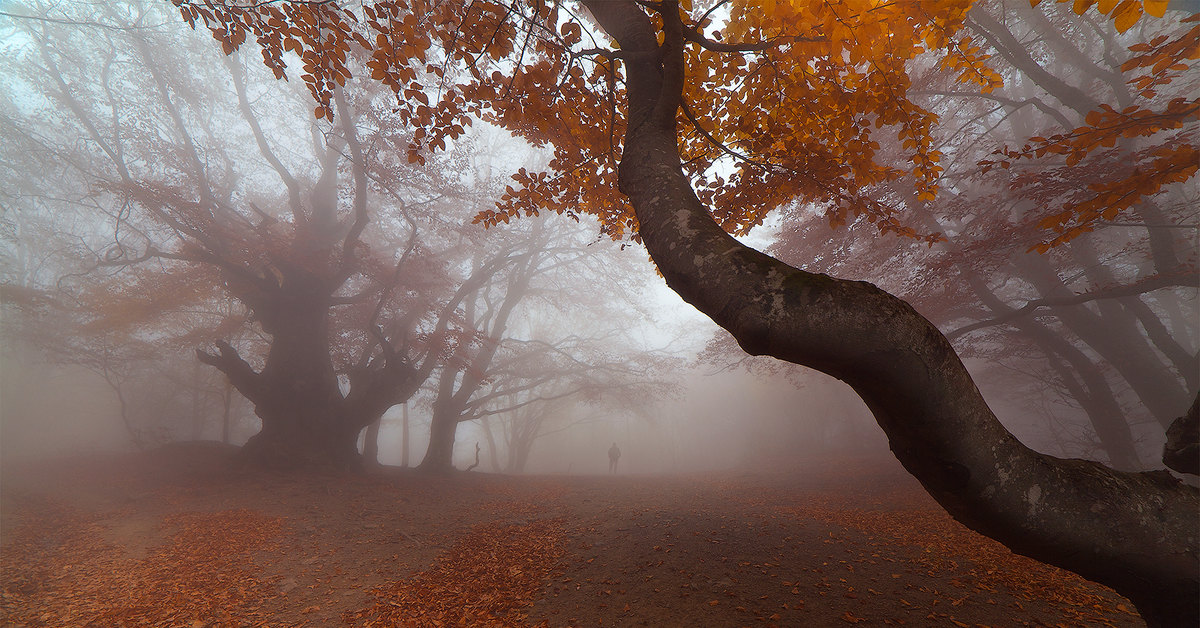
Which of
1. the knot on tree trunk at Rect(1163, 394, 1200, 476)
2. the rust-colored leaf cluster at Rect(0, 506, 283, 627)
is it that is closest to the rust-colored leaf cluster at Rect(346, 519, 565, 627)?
the rust-colored leaf cluster at Rect(0, 506, 283, 627)

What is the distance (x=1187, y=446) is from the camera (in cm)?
160

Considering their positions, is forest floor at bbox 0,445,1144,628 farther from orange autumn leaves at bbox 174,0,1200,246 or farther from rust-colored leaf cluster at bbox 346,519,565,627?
orange autumn leaves at bbox 174,0,1200,246

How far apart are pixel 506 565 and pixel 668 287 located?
375cm

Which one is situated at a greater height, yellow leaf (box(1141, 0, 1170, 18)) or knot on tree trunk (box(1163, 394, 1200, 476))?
yellow leaf (box(1141, 0, 1170, 18))

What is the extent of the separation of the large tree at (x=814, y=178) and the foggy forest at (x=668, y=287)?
19 millimetres

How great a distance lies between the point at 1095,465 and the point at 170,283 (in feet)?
57.8

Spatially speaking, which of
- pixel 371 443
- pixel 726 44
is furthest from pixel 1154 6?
pixel 371 443

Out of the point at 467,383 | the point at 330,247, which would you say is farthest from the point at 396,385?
the point at 330,247

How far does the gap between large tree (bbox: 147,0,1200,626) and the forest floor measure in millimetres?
2010

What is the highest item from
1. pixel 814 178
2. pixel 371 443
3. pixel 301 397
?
pixel 814 178

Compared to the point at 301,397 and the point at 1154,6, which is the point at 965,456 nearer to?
the point at 1154,6

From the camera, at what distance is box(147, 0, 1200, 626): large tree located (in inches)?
55.2

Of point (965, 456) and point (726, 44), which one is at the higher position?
point (726, 44)

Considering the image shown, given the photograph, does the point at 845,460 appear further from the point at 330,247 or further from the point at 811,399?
the point at 330,247
